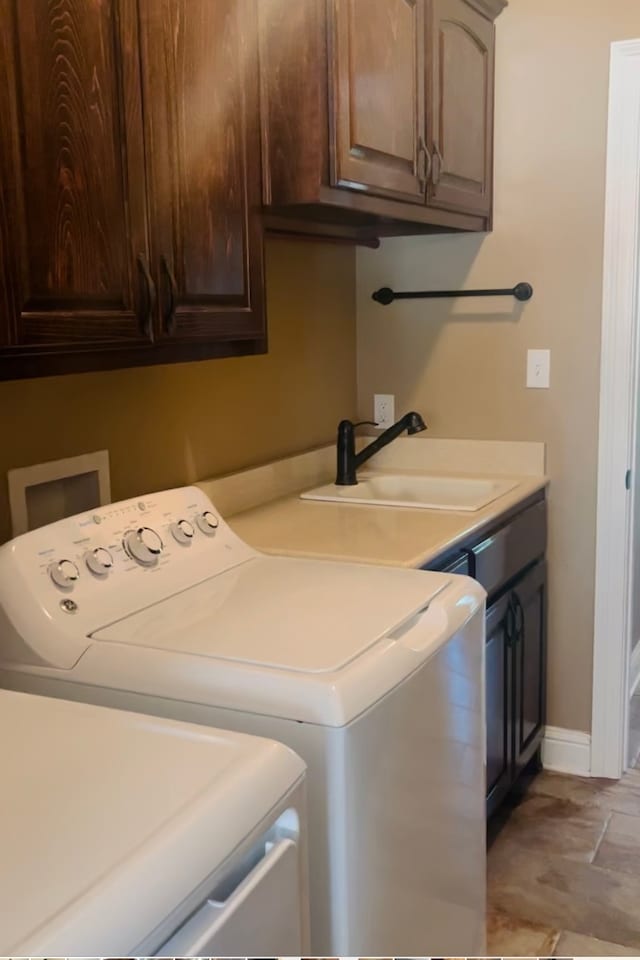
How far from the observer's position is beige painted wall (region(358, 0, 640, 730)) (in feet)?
8.79

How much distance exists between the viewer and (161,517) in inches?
69.8

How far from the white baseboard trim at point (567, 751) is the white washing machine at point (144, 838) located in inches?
78.9

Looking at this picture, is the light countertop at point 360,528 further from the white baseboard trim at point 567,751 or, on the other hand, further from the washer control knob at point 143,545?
the white baseboard trim at point 567,751

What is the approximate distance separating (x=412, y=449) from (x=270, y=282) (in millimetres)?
789

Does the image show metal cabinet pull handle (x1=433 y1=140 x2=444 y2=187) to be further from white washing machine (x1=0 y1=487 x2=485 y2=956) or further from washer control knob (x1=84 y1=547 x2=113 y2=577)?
washer control knob (x1=84 y1=547 x2=113 y2=577)

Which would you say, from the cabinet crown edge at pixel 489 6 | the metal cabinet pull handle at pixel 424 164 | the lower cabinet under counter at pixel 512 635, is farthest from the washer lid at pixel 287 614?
the cabinet crown edge at pixel 489 6

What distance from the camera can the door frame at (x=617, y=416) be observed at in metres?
2.62

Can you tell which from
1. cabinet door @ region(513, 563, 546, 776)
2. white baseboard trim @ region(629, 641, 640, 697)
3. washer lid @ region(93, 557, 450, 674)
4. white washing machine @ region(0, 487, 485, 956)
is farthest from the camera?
white baseboard trim @ region(629, 641, 640, 697)

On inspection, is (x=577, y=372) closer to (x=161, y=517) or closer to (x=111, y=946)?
(x=161, y=517)

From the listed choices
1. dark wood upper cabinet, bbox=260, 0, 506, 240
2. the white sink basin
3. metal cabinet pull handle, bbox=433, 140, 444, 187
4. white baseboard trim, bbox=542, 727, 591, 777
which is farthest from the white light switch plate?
white baseboard trim, bbox=542, 727, 591, 777

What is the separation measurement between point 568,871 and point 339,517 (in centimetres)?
110

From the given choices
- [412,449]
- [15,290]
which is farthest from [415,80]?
[15,290]

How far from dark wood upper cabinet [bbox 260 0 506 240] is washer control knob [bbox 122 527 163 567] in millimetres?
750

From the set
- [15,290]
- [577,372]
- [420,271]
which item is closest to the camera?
[15,290]
